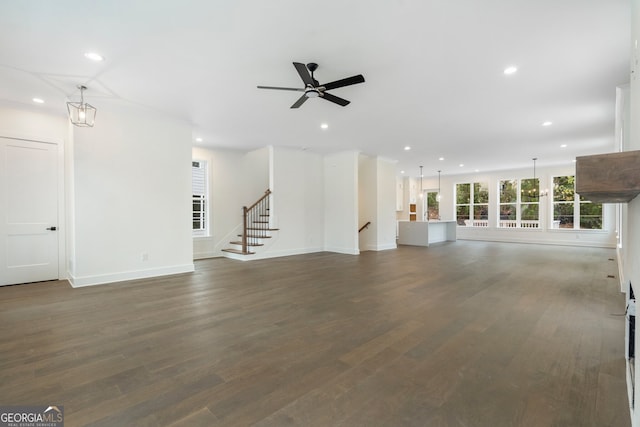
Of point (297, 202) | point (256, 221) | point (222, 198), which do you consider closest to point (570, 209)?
point (297, 202)

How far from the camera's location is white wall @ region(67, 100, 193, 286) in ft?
15.1

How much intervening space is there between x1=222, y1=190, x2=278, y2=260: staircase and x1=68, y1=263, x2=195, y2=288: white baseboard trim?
180 centimetres

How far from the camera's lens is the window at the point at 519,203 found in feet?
37.4

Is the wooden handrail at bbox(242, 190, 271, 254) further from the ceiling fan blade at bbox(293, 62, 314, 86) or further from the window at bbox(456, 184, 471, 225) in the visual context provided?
the window at bbox(456, 184, 471, 225)

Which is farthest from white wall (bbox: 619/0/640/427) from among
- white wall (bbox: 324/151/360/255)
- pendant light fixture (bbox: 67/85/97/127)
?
white wall (bbox: 324/151/360/255)

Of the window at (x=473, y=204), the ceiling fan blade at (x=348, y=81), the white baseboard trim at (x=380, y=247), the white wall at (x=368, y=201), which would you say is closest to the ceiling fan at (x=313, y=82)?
the ceiling fan blade at (x=348, y=81)

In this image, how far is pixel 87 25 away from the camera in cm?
266

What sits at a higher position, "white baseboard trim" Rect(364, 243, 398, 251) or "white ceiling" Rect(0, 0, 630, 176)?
"white ceiling" Rect(0, 0, 630, 176)

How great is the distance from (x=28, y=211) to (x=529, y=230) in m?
14.7

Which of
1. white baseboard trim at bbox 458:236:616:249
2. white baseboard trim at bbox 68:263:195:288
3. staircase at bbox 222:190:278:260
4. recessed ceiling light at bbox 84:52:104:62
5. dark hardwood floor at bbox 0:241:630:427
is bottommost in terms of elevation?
white baseboard trim at bbox 458:236:616:249

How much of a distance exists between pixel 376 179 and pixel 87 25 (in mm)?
7529

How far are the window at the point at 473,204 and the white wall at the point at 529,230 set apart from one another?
0.60ft

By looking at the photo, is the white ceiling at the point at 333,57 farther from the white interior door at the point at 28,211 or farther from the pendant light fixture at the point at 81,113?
the white interior door at the point at 28,211

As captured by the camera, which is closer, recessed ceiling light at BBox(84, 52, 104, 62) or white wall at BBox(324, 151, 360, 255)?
recessed ceiling light at BBox(84, 52, 104, 62)
